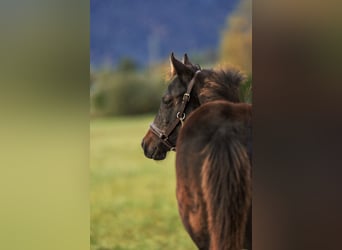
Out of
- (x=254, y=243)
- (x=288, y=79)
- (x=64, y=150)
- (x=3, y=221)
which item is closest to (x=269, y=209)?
(x=254, y=243)

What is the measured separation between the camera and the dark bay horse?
3188 mm

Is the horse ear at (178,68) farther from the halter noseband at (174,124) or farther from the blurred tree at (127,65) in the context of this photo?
the blurred tree at (127,65)

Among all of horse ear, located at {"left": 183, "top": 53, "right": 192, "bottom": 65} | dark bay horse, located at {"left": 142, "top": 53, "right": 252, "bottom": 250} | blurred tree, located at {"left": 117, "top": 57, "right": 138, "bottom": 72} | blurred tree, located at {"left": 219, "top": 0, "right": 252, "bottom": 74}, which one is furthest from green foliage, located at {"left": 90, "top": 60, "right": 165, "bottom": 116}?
blurred tree, located at {"left": 219, "top": 0, "right": 252, "bottom": 74}

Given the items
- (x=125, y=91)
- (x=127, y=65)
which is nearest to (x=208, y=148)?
(x=125, y=91)

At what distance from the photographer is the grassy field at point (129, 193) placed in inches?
128

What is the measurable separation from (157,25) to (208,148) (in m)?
0.96

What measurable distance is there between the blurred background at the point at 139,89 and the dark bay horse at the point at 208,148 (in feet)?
0.24

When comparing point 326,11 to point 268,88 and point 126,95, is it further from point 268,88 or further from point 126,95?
point 126,95

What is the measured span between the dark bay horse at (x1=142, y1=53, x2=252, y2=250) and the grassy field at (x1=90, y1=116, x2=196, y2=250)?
84 mm

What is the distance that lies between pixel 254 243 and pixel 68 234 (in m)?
1.35

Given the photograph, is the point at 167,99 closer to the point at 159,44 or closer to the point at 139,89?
the point at 139,89

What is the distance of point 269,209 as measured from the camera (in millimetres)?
3215

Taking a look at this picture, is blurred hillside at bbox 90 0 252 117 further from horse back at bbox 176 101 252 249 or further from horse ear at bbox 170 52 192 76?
horse back at bbox 176 101 252 249

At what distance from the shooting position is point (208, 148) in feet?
10.5
